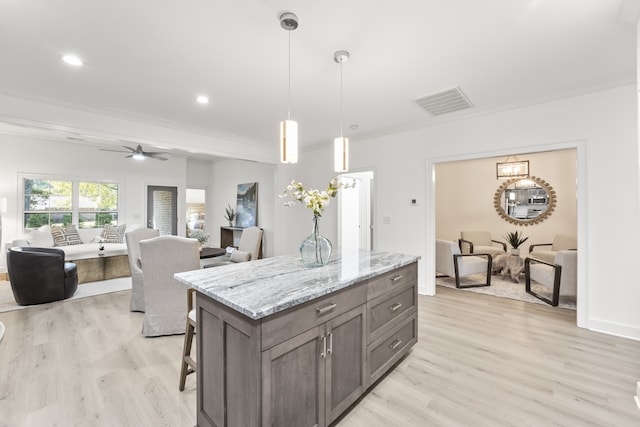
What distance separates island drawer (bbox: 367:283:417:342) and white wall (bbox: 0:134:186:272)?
6971 mm

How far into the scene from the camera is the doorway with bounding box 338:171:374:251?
562cm

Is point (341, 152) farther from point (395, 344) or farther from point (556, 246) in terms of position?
point (556, 246)

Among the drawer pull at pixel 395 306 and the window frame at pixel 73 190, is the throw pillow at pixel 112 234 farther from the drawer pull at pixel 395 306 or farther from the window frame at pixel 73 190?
the drawer pull at pixel 395 306

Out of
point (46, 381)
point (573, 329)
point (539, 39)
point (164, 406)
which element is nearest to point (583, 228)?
point (573, 329)

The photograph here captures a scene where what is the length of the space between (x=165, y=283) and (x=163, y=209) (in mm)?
5395

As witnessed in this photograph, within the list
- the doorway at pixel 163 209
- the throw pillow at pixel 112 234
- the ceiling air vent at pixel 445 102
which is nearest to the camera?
the ceiling air vent at pixel 445 102

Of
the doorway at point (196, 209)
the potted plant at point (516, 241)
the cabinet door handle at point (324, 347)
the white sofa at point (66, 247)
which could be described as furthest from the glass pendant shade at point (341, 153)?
the doorway at point (196, 209)

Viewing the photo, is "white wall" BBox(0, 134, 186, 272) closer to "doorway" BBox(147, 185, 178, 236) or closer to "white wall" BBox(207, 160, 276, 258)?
"doorway" BBox(147, 185, 178, 236)

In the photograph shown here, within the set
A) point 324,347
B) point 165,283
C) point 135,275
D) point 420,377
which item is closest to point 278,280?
point 324,347

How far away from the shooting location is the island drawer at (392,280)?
1.96m

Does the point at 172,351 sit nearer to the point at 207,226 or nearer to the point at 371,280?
the point at 371,280

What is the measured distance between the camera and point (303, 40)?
2262mm

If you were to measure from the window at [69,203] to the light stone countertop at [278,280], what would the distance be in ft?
20.6

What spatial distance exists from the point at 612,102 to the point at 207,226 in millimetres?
9265
